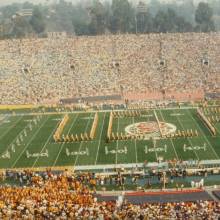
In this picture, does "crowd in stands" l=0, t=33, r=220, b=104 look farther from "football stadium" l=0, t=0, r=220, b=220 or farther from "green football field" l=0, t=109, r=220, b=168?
"green football field" l=0, t=109, r=220, b=168

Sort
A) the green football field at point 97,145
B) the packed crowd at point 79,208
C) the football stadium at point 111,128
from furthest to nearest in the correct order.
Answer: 1. the green football field at point 97,145
2. the football stadium at point 111,128
3. the packed crowd at point 79,208

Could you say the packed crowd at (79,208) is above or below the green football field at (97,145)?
above

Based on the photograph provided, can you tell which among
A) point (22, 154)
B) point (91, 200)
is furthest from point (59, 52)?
point (91, 200)

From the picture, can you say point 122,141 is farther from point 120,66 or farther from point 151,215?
point 120,66

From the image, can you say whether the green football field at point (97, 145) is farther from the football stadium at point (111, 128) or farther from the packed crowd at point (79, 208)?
the packed crowd at point (79, 208)

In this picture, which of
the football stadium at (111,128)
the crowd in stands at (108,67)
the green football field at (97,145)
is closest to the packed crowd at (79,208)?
the football stadium at (111,128)

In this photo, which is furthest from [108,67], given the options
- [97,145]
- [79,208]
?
[79,208]

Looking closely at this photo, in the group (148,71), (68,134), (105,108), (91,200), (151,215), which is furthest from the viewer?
(148,71)
